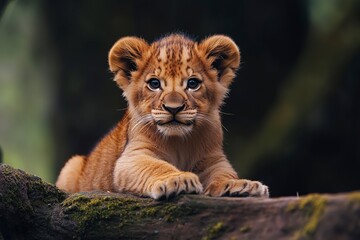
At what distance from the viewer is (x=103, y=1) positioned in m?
15.0

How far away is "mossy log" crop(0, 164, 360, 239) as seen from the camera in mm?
5422

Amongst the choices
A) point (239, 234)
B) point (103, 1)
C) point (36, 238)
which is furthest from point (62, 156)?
point (239, 234)

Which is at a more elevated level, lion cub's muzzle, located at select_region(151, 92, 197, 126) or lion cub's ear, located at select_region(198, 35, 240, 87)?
lion cub's ear, located at select_region(198, 35, 240, 87)

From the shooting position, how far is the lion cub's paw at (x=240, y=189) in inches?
270

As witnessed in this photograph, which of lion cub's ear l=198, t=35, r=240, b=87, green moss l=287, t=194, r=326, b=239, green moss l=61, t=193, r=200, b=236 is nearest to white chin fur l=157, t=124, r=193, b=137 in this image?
green moss l=61, t=193, r=200, b=236

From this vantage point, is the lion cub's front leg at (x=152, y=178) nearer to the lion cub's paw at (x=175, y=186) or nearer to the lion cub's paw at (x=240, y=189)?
the lion cub's paw at (x=175, y=186)

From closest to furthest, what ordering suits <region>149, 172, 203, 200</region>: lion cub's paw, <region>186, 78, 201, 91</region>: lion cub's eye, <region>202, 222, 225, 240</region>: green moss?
1. <region>202, 222, 225, 240</region>: green moss
2. <region>149, 172, 203, 200</region>: lion cub's paw
3. <region>186, 78, 201, 91</region>: lion cub's eye

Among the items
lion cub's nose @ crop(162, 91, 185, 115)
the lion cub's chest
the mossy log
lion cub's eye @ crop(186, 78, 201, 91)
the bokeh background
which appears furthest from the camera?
the bokeh background

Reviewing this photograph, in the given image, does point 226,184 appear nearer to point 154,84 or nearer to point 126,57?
point 154,84

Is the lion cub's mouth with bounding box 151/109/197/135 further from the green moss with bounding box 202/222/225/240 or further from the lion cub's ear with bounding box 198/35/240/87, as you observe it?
the green moss with bounding box 202/222/225/240

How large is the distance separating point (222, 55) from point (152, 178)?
1.59 metres

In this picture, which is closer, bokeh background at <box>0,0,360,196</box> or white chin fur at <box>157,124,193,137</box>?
white chin fur at <box>157,124,193,137</box>

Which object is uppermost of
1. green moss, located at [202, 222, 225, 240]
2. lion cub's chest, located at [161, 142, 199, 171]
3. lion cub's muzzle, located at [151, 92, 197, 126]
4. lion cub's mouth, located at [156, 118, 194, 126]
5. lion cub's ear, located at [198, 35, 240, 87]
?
lion cub's ear, located at [198, 35, 240, 87]

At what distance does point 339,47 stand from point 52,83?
473cm
